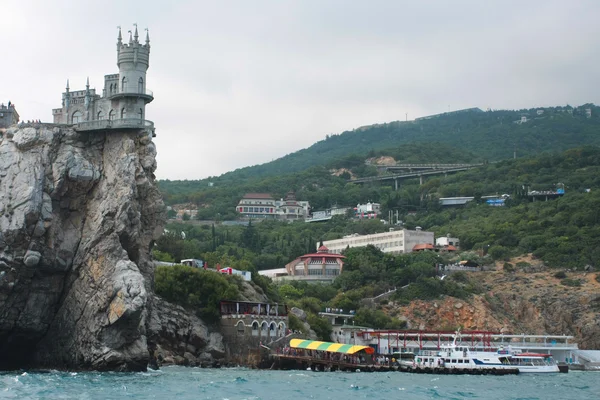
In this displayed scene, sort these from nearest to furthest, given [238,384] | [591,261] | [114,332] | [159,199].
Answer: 1. [238,384]
2. [114,332]
3. [159,199]
4. [591,261]

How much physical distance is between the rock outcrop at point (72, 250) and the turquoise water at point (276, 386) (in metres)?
3.63

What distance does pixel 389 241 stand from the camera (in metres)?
154

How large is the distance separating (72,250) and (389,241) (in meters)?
85.9

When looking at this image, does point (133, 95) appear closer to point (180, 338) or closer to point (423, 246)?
point (180, 338)

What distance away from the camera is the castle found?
3129 inches

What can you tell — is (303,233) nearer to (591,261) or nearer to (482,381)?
(591,261)

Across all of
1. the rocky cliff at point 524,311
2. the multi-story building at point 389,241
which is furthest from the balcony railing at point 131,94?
the multi-story building at point 389,241

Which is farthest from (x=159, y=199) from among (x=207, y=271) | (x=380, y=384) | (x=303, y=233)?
(x=303, y=233)

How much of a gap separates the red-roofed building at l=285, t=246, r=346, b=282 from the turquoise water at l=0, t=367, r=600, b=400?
5115 centimetres

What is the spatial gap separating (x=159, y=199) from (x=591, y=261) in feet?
227

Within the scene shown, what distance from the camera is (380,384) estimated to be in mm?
71750

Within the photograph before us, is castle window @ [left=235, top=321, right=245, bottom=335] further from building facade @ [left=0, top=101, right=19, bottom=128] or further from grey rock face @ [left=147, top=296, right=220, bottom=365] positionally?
building facade @ [left=0, top=101, right=19, bottom=128]

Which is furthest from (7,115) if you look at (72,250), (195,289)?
(195,289)

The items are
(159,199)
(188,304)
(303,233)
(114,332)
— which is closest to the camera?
(114,332)
